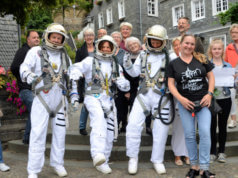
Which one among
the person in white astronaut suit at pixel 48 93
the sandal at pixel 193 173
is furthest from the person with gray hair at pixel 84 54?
the sandal at pixel 193 173

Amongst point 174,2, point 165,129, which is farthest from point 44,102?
point 174,2

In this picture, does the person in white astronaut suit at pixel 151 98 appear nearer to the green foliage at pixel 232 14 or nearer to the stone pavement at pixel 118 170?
the stone pavement at pixel 118 170

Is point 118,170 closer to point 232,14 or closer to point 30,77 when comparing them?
point 30,77

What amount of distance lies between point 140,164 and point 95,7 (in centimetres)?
2881

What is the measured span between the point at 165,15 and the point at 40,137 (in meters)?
19.3

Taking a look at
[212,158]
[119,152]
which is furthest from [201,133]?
[119,152]

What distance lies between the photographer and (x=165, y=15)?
70.0 feet

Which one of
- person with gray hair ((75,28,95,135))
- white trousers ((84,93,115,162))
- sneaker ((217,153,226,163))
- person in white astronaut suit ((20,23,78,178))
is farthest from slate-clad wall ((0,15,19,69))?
sneaker ((217,153,226,163))

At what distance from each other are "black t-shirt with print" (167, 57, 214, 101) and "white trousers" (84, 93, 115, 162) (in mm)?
1199

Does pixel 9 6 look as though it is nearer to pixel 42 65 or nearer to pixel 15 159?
pixel 42 65

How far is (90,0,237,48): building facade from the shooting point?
17.6 metres

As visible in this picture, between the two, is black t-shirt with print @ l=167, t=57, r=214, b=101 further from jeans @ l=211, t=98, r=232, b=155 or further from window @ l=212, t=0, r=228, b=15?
window @ l=212, t=0, r=228, b=15

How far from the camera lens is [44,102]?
3.91 m

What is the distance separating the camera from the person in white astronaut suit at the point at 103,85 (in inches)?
160
